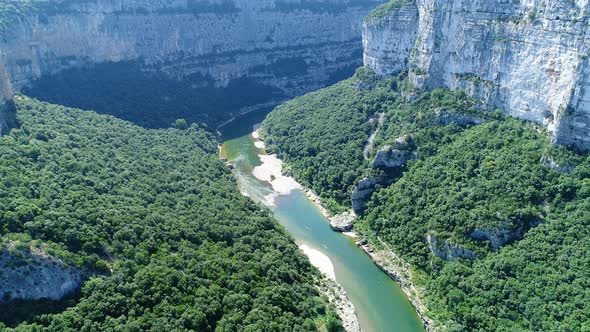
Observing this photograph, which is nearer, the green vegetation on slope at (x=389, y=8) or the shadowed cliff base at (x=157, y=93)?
the green vegetation on slope at (x=389, y=8)

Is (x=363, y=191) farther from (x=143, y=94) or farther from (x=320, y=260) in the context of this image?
(x=143, y=94)

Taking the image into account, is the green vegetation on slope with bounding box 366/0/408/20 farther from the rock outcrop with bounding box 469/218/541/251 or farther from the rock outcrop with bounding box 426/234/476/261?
the rock outcrop with bounding box 469/218/541/251

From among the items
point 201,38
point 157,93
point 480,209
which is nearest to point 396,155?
point 480,209

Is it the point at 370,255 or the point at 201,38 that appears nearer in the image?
the point at 370,255

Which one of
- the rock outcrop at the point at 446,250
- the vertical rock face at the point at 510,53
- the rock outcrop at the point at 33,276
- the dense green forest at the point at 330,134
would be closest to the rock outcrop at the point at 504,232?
the rock outcrop at the point at 446,250

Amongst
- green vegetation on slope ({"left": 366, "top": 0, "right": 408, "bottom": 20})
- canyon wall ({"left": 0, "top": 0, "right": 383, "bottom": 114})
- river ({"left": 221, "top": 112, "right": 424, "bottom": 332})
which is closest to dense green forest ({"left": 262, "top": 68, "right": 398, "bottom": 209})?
river ({"left": 221, "top": 112, "right": 424, "bottom": 332})

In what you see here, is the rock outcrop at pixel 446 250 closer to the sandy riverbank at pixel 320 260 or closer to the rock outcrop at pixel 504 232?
the rock outcrop at pixel 504 232
